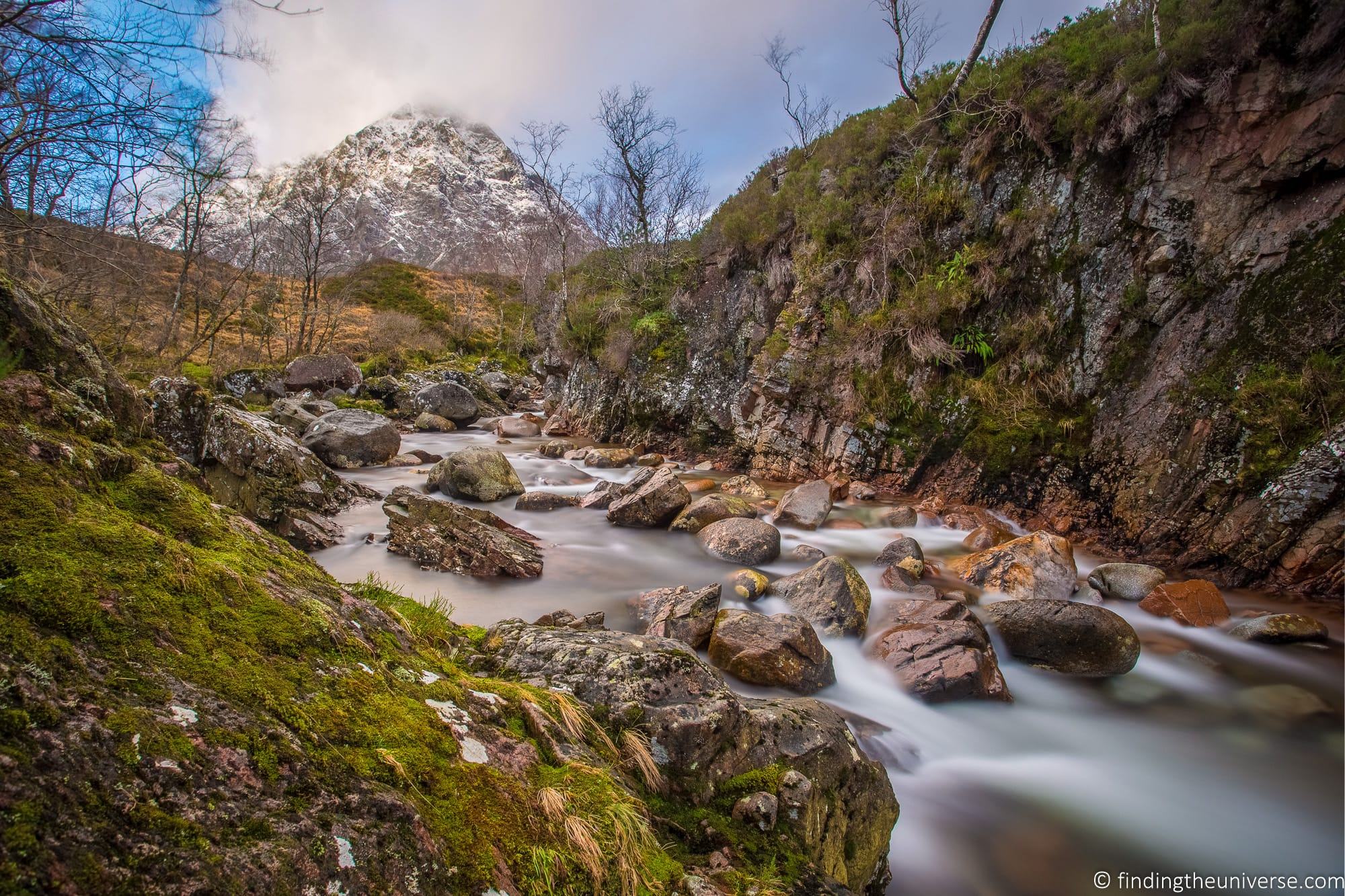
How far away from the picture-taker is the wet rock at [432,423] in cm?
1894

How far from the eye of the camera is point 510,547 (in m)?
6.83

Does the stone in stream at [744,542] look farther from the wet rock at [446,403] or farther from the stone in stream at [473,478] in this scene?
the wet rock at [446,403]

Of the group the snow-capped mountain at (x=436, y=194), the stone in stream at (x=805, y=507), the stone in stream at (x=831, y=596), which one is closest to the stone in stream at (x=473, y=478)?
the stone in stream at (x=805, y=507)

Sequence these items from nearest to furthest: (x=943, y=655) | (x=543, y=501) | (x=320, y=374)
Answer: (x=943, y=655) → (x=543, y=501) → (x=320, y=374)

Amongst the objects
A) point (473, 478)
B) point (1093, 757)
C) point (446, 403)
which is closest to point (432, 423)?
point (446, 403)

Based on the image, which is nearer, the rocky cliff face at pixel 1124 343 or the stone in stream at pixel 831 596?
the stone in stream at pixel 831 596

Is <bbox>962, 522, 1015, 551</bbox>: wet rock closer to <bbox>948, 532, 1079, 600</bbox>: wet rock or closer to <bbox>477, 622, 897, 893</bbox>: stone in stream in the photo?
<bbox>948, 532, 1079, 600</bbox>: wet rock

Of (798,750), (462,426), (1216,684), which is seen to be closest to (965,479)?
(1216,684)

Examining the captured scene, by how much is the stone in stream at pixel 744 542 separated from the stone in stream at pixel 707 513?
0.48m

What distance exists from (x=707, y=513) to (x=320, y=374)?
18.6 meters

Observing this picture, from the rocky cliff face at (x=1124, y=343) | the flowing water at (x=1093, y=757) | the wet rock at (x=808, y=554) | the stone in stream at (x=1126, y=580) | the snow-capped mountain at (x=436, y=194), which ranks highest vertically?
the snow-capped mountain at (x=436, y=194)

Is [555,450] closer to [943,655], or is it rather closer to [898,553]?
[898,553]

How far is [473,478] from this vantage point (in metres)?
9.66

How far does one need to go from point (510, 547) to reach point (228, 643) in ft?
17.4
